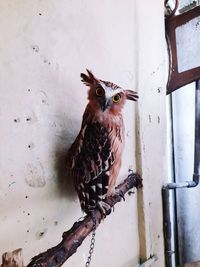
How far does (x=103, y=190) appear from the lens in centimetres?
74

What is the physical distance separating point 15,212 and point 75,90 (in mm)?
325

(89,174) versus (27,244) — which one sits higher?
(89,174)

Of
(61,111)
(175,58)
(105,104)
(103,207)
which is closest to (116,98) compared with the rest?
(105,104)

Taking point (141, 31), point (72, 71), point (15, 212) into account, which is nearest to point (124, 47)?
point (141, 31)

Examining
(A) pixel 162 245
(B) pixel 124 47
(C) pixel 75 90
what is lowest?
(A) pixel 162 245

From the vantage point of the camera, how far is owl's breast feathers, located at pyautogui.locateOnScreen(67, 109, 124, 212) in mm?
724

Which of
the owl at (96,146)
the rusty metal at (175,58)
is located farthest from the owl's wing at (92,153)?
the rusty metal at (175,58)

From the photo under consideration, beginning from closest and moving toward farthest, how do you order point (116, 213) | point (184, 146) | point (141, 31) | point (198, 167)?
point (116, 213) < point (141, 31) < point (198, 167) < point (184, 146)

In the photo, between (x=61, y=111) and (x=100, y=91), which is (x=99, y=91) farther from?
(x=61, y=111)

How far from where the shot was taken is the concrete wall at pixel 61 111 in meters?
0.66

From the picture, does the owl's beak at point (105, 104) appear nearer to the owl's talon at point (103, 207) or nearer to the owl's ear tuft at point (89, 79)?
the owl's ear tuft at point (89, 79)

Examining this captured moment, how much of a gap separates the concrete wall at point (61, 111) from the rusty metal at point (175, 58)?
0.55 ft

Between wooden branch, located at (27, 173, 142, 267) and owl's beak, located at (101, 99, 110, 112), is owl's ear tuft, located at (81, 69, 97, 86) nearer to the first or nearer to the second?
owl's beak, located at (101, 99, 110, 112)

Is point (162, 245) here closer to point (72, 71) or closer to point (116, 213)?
point (116, 213)
